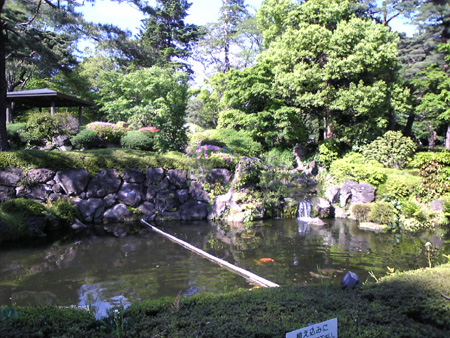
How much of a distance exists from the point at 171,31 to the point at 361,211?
1018 inches

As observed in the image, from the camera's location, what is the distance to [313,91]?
661 inches

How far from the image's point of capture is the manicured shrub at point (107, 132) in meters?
12.6

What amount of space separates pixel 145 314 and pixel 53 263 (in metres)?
4.03

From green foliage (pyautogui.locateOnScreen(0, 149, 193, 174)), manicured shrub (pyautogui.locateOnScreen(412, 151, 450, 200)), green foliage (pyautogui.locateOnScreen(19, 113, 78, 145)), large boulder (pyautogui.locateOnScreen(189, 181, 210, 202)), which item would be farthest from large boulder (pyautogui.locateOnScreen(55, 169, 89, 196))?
manicured shrub (pyautogui.locateOnScreen(412, 151, 450, 200))

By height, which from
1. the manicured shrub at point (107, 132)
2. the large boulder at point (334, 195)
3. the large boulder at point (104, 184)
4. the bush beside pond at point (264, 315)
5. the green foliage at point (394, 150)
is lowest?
the bush beside pond at point (264, 315)

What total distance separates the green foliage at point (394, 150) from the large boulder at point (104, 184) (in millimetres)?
10070

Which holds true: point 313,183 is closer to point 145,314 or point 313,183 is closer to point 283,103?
point 283,103

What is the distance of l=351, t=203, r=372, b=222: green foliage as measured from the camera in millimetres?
9367

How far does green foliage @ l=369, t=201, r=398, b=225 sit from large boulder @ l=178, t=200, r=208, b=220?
15.6 feet

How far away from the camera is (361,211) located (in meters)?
9.52

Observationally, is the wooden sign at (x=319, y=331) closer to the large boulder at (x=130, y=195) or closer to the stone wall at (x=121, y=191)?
the stone wall at (x=121, y=191)

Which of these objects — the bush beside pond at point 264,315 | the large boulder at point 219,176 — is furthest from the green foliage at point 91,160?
the bush beside pond at point 264,315

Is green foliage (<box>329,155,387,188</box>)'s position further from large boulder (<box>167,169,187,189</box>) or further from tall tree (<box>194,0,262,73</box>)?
tall tree (<box>194,0,262,73</box>)

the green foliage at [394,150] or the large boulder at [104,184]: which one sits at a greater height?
the green foliage at [394,150]
